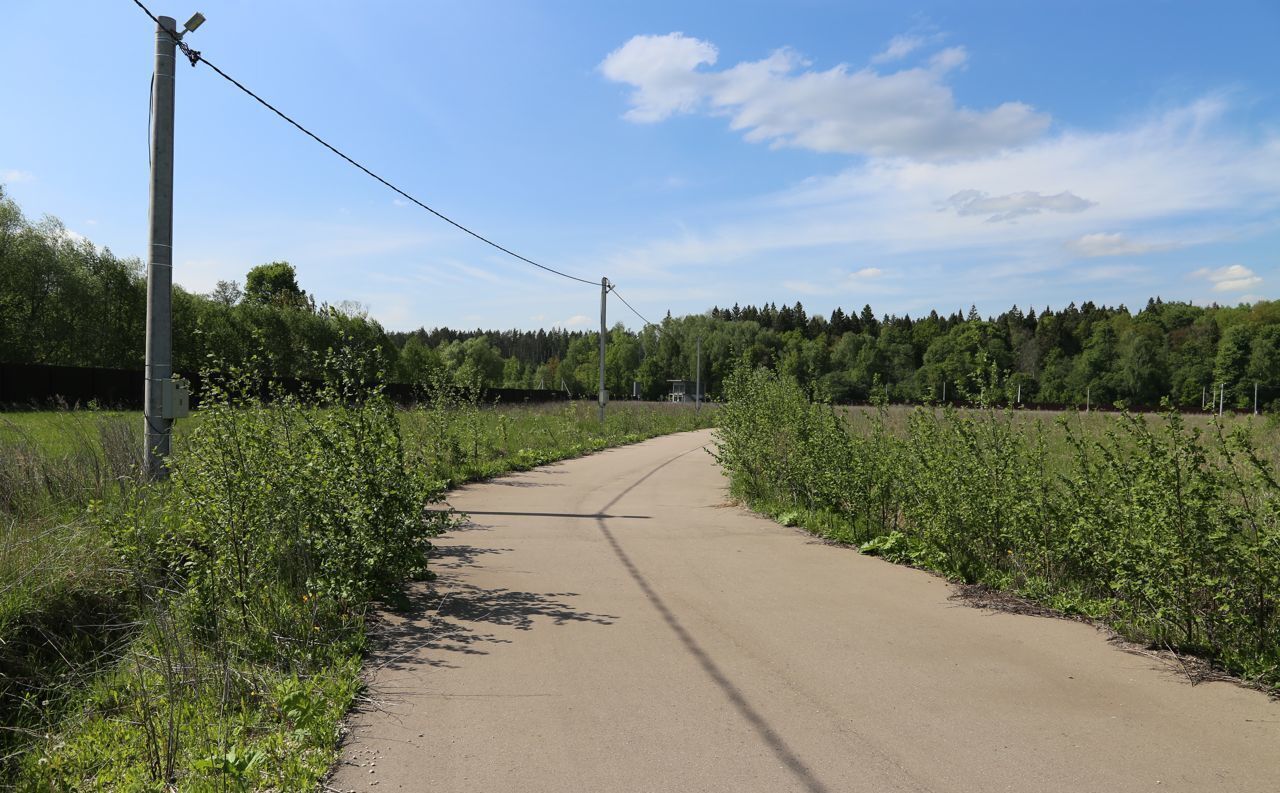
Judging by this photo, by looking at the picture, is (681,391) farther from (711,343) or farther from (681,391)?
(711,343)

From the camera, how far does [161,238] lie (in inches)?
289

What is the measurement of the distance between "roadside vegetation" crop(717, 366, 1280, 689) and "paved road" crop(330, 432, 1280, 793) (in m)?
0.45

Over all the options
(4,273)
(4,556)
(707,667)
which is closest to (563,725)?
(707,667)

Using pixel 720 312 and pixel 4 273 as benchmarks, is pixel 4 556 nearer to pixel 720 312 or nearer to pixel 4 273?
pixel 4 273

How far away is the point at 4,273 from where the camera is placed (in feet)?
131

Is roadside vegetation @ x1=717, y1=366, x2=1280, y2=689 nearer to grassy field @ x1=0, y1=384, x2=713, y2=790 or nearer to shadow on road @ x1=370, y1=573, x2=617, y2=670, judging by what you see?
shadow on road @ x1=370, y1=573, x2=617, y2=670

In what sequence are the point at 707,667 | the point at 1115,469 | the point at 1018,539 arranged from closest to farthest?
the point at 707,667 → the point at 1115,469 → the point at 1018,539

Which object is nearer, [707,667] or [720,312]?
[707,667]

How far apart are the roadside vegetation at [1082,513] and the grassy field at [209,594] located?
479cm

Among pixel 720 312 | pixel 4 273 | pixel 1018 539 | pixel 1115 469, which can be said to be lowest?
pixel 1018 539

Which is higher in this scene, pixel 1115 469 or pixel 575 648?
pixel 1115 469

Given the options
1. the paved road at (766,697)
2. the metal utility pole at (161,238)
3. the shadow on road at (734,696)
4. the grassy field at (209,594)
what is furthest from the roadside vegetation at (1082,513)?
the metal utility pole at (161,238)

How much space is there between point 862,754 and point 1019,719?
1.05 metres

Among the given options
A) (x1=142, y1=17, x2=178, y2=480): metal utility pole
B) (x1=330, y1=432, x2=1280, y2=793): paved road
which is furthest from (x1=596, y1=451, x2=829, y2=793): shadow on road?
(x1=142, y1=17, x2=178, y2=480): metal utility pole
